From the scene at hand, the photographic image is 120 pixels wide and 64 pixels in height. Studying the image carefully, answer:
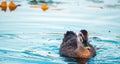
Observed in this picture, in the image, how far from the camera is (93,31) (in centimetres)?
1532

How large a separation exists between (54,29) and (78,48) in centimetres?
302

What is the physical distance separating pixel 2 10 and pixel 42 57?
7476mm

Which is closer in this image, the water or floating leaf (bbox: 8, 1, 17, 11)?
the water

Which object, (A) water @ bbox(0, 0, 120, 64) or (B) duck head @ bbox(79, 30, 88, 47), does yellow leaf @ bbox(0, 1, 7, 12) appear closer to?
(A) water @ bbox(0, 0, 120, 64)

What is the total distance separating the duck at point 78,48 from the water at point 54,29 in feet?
0.84

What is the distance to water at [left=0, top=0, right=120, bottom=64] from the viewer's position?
39.7ft


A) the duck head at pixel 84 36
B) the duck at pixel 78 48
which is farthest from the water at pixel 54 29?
the duck head at pixel 84 36

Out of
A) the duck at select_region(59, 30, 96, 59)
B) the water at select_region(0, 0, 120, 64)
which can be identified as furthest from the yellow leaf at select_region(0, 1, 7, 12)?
the duck at select_region(59, 30, 96, 59)

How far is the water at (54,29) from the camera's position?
39.7 ft

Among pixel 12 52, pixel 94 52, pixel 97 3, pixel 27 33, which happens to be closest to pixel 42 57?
pixel 12 52

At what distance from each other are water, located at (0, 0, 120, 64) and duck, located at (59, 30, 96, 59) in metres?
0.26

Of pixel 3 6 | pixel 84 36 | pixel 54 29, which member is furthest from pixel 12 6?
pixel 84 36

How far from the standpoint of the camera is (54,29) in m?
15.4

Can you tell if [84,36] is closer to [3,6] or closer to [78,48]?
[78,48]
